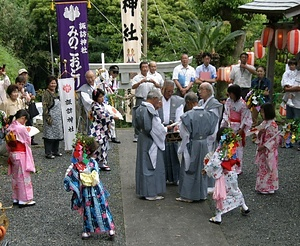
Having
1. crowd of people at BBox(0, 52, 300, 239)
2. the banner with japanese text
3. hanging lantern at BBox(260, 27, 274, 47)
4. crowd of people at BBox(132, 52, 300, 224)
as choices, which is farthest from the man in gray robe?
hanging lantern at BBox(260, 27, 274, 47)

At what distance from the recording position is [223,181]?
19.7ft

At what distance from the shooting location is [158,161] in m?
6.89

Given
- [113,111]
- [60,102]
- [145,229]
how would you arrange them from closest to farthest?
[145,229]
[113,111]
[60,102]

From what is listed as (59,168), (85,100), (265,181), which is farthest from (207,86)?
(59,168)

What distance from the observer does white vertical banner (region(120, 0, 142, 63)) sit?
12.7 metres

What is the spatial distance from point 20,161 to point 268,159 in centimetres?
363

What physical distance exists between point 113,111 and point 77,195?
310 cm

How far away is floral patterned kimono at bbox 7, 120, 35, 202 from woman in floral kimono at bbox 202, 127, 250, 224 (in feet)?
8.12

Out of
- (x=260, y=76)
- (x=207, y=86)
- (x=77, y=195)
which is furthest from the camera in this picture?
(x=260, y=76)

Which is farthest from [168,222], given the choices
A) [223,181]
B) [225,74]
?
[225,74]

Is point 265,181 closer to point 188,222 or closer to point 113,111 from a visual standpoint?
point 188,222

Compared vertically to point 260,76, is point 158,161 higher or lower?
lower

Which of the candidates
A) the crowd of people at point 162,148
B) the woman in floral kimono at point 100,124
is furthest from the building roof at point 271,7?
the woman in floral kimono at point 100,124

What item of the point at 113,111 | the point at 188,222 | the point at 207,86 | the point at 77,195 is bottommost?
the point at 188,222
